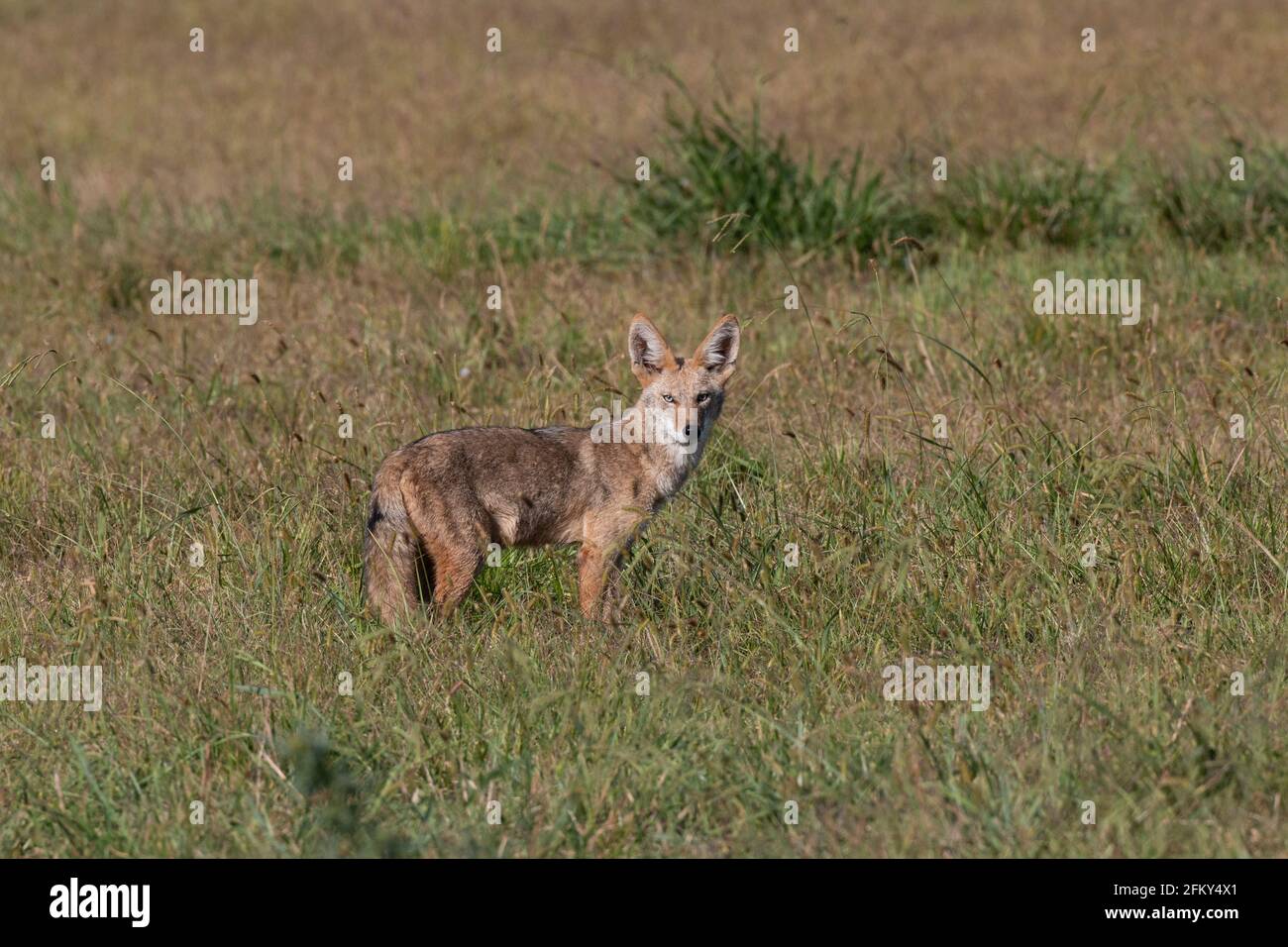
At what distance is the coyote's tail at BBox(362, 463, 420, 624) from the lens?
5570 mm

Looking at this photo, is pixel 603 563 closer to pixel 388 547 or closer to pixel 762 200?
pixel 388 547

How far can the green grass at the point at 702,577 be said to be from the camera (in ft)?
13.7

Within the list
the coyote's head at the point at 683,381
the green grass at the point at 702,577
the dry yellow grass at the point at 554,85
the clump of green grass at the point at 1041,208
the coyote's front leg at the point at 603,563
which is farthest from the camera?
the dry yellow grass at the point at 554,85

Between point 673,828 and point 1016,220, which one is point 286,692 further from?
point 1016,220

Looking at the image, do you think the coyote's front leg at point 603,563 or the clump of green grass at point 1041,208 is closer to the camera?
the coyote's front leg at point 603,563

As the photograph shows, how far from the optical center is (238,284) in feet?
33.2

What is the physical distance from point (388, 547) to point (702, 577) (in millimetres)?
1186

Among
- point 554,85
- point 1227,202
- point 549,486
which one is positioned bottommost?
point 549,486

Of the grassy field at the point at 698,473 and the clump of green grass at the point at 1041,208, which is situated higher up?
the clump of green grass at the point at 1041,208

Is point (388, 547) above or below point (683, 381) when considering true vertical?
below

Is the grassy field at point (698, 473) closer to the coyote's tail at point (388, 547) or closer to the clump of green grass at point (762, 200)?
the clump of green grass at point (762, 200)

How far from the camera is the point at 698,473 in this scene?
6672 millimetres

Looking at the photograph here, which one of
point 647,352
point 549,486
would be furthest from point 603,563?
point 647,352

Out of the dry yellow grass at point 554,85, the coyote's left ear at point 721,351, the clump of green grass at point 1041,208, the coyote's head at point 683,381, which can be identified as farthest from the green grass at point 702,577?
the dry yellow grass at point 554,85
